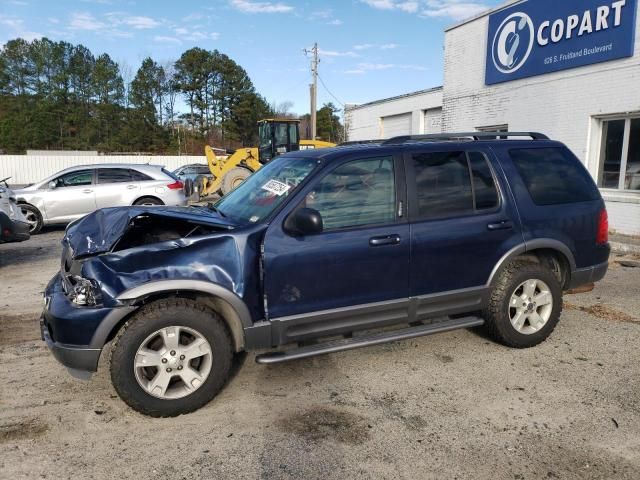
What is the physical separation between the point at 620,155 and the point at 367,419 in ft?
32.2

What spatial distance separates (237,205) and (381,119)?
20133 mm

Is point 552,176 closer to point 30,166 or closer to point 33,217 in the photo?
point 33,217

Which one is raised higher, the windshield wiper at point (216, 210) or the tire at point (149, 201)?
the windshield wiper at point (216, 210)

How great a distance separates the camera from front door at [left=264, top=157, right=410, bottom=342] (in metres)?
3.62

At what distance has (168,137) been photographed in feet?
199

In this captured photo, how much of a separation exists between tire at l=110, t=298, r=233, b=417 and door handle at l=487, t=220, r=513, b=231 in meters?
2.39

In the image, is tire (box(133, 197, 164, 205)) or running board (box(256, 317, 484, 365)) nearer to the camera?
running board (box(256, 317, 484, 365))

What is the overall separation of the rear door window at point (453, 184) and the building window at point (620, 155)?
25.5ft

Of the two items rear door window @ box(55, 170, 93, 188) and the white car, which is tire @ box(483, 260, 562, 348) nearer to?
the white car

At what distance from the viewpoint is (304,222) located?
3.50 metres

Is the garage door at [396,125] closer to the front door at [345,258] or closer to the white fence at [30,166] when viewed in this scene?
the front door at [345,258]

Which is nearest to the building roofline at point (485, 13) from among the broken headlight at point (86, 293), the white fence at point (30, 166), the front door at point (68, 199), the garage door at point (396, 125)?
the garage door at point (396, 125)

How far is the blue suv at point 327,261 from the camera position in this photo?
3.33 metres

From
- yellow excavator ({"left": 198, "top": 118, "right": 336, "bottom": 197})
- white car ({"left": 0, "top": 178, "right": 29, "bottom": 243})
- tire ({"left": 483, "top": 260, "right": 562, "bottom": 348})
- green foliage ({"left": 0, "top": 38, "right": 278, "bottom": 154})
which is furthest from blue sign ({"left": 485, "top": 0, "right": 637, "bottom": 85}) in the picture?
green foliage ({"left": 0, "top": 38, "right": 278, "bottom": 154})
